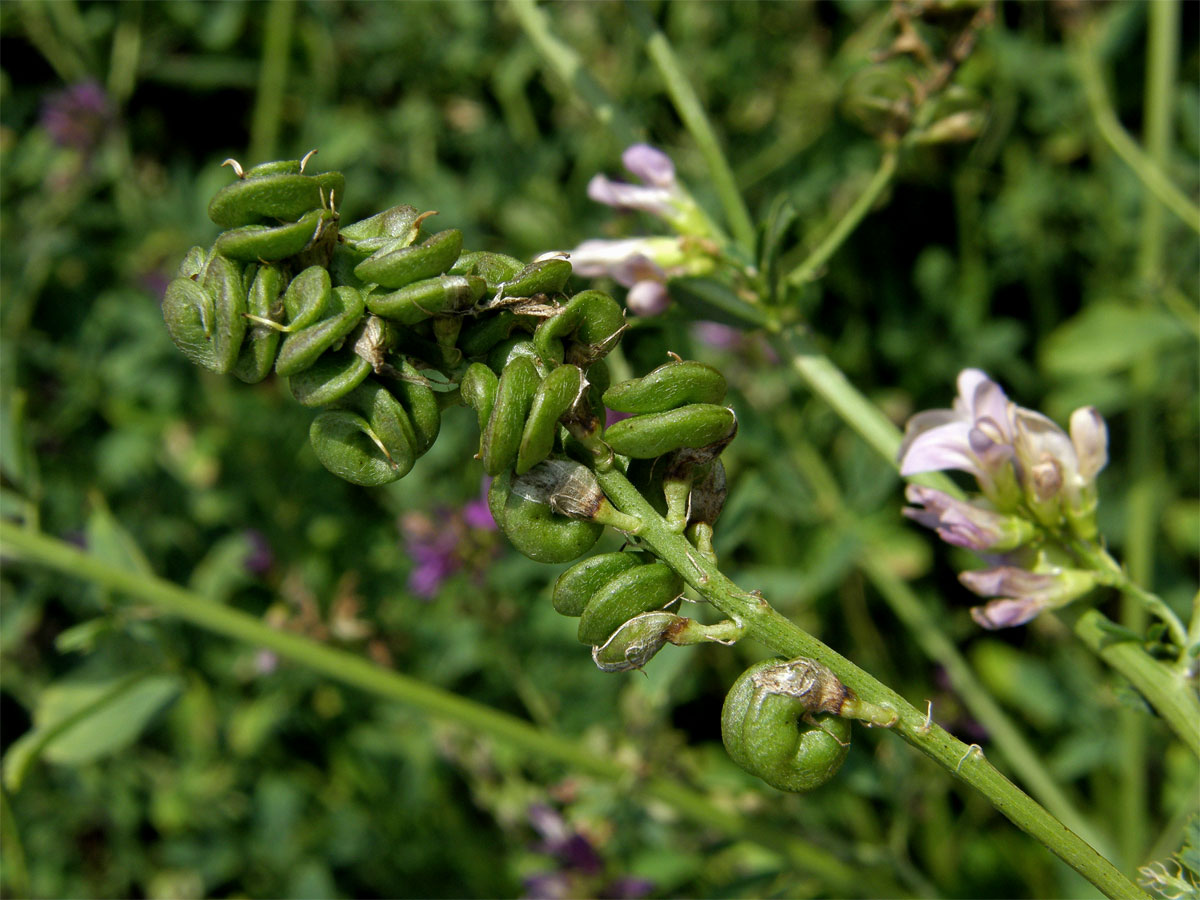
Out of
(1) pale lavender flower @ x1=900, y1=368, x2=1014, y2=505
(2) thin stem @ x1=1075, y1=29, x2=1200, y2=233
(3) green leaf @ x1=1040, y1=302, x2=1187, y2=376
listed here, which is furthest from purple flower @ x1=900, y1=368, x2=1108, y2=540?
(3) green leaf @ x1=1040, y1=302, x2=1187, y2=376

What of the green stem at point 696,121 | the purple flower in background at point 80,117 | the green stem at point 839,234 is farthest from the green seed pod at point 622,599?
the purple flower in background at point 80,117

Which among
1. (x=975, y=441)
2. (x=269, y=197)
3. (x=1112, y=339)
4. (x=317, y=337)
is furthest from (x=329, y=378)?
(x=1112, y=339)

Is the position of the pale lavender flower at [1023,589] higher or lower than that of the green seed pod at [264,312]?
lower

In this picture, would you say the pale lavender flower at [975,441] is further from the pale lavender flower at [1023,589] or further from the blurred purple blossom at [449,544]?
the blurred purple blossom at [449,544]

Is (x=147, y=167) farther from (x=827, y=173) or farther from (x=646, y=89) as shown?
(x=827, y=173)

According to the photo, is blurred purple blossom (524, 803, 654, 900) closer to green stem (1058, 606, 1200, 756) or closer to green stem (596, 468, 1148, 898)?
green stem (1058, 606, 1200, 756)

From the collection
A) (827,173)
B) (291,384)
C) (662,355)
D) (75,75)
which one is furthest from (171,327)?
(75,75)

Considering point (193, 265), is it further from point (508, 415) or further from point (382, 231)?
point (508, 415)
